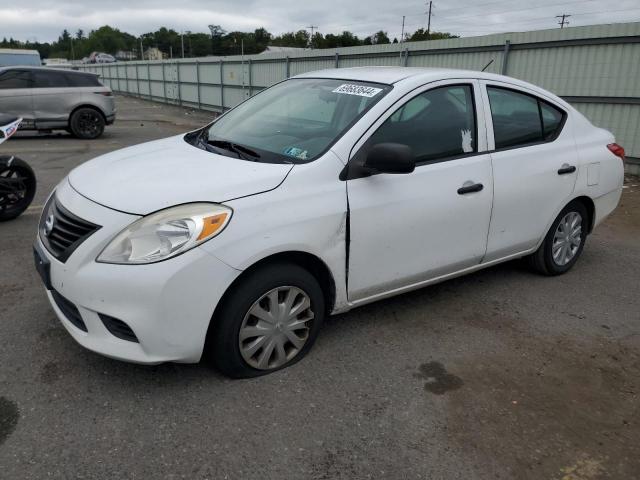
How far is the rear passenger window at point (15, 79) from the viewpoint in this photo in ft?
39.7

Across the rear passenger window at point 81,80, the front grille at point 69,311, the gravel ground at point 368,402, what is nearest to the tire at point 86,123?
the rear passenger window at point 81,80

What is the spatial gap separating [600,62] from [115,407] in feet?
30.0

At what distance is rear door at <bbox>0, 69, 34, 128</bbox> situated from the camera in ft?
39.7

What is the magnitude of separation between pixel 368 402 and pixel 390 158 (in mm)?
1298

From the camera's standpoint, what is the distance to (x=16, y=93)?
12.2 m

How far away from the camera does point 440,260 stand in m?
3.61

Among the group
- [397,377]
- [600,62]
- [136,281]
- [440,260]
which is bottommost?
[397,377]

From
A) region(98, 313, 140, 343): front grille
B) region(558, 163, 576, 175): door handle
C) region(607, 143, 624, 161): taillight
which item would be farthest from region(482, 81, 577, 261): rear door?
region(98, 313, 140, 343): front grille

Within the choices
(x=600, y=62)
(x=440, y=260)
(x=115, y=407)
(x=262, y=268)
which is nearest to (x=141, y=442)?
(x=115, y=407)

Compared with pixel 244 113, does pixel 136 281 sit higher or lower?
lower

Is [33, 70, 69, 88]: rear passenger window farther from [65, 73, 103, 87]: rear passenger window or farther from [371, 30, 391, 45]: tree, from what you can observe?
[371, 30, 391, 45]: tree

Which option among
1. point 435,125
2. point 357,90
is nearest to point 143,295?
point 357,90

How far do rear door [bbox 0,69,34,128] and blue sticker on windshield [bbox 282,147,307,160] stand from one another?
443 inches

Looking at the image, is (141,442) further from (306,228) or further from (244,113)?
(244,113)
